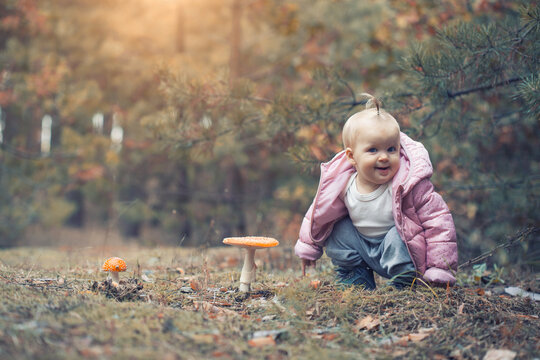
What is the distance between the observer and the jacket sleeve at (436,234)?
2.87 m

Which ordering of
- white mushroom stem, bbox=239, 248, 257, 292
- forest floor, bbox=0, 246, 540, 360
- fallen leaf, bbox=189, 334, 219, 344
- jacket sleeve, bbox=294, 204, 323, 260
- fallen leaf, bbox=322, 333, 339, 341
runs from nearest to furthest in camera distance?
forest floor, bbox=0, 246, 540, 360
fallen leaf, bbox=189, 334, 219, 344
fallen leaf, bbox=322, 333, 339, 341
white mushroom stem, bbox=239, 248, 257, 292
jacket sleeve, bbox=294, 204, 323, 260

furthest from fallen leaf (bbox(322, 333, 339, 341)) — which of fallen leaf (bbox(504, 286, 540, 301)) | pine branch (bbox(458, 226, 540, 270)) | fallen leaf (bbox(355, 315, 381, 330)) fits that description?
fallen leaf (bbox(504, 286, 540, 301))

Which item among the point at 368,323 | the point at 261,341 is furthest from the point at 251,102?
the point at 261,341

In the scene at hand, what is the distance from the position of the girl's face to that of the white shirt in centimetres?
10

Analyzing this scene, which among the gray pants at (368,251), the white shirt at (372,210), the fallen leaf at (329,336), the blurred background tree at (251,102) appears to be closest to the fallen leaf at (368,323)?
the fallen leaf at (329,336)

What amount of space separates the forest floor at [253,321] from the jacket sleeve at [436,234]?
0.12 m

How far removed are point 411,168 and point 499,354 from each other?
123 cm

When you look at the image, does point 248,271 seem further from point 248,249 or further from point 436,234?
point 436,234

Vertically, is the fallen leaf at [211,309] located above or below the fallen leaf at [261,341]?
below

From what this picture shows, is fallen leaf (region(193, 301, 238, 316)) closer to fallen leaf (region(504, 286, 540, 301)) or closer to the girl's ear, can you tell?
the girl's ear

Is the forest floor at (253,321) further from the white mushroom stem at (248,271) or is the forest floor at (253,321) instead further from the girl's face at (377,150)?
the girl's face at (377,150)

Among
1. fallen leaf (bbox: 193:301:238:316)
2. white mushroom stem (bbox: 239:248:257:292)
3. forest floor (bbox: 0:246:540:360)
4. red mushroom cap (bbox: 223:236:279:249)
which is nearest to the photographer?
forest floor (bbox: 0:246:540:360)

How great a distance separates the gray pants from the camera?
2.95 metres

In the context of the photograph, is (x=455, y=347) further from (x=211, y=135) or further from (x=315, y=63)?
(x=315, y=63)
